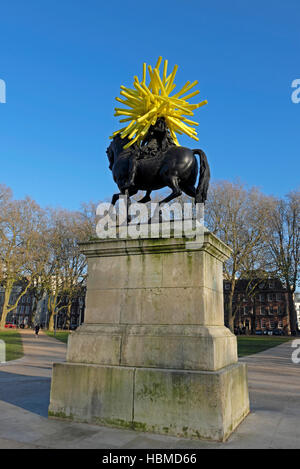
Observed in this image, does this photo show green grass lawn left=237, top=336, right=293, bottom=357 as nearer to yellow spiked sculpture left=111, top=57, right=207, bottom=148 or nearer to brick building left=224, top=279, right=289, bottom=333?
yellow spiked sculpture left=111, top=57, right=207, bottom=148

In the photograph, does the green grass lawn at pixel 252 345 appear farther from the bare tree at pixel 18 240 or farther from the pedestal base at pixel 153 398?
the bare tree at pixel 18 240

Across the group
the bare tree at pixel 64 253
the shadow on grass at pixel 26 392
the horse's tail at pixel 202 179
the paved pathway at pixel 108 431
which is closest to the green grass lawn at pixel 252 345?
the shadow on grass at pixel 26 392

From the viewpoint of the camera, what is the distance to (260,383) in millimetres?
10180

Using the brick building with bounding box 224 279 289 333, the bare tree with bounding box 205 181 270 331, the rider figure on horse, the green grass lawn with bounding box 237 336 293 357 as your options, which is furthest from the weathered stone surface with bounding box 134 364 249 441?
the brick building with bounding box 224 279 289 333

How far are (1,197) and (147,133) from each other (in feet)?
110

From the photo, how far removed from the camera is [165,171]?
621cm

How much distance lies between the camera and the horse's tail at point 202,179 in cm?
637

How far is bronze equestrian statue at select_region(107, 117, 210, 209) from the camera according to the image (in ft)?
20.2

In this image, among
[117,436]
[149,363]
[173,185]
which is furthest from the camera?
[173,185]

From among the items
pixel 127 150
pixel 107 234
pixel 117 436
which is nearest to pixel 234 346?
pixel 117 436

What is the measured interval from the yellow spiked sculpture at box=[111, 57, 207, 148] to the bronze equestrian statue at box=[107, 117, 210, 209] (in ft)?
0.62

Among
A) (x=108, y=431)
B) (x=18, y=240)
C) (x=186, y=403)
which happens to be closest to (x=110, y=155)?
(x=186, y=403)

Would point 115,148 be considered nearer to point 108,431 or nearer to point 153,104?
point 153,104
